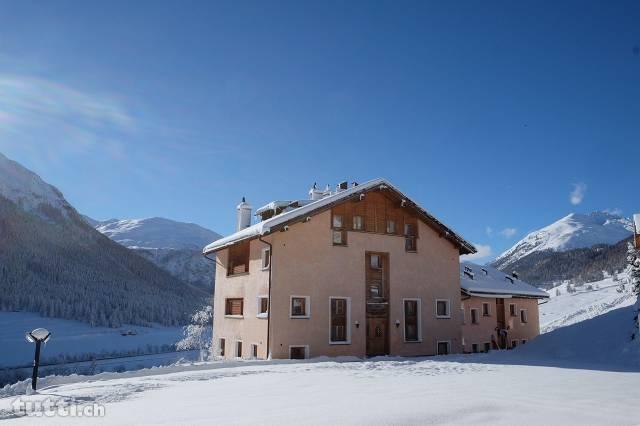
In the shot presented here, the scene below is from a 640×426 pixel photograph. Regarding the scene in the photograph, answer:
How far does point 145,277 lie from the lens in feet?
443

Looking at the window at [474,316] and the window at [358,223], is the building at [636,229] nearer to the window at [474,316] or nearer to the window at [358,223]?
the window at [358,223]

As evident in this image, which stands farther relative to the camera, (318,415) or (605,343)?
(605,343)

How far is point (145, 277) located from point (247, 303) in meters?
122

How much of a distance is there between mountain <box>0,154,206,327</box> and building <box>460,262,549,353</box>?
283ft

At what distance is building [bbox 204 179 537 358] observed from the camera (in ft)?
69.7

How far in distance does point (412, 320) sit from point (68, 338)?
261 feet

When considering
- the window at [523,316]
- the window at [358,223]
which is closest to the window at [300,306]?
the window at [358,223]

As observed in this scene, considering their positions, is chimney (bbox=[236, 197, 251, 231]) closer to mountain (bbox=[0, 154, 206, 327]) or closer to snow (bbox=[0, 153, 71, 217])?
mountain (bbox=[0, 154, 206, 327])

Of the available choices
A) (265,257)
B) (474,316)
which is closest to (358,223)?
(265,257)

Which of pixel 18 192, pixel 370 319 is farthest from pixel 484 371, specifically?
pixel 18 192

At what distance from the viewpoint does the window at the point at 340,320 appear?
72.6 ft

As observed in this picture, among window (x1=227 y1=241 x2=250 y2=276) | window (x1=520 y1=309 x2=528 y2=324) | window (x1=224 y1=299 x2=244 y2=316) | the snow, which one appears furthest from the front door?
the snow

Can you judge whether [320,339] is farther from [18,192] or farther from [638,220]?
[18,192]

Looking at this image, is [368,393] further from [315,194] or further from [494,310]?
[494,310]
